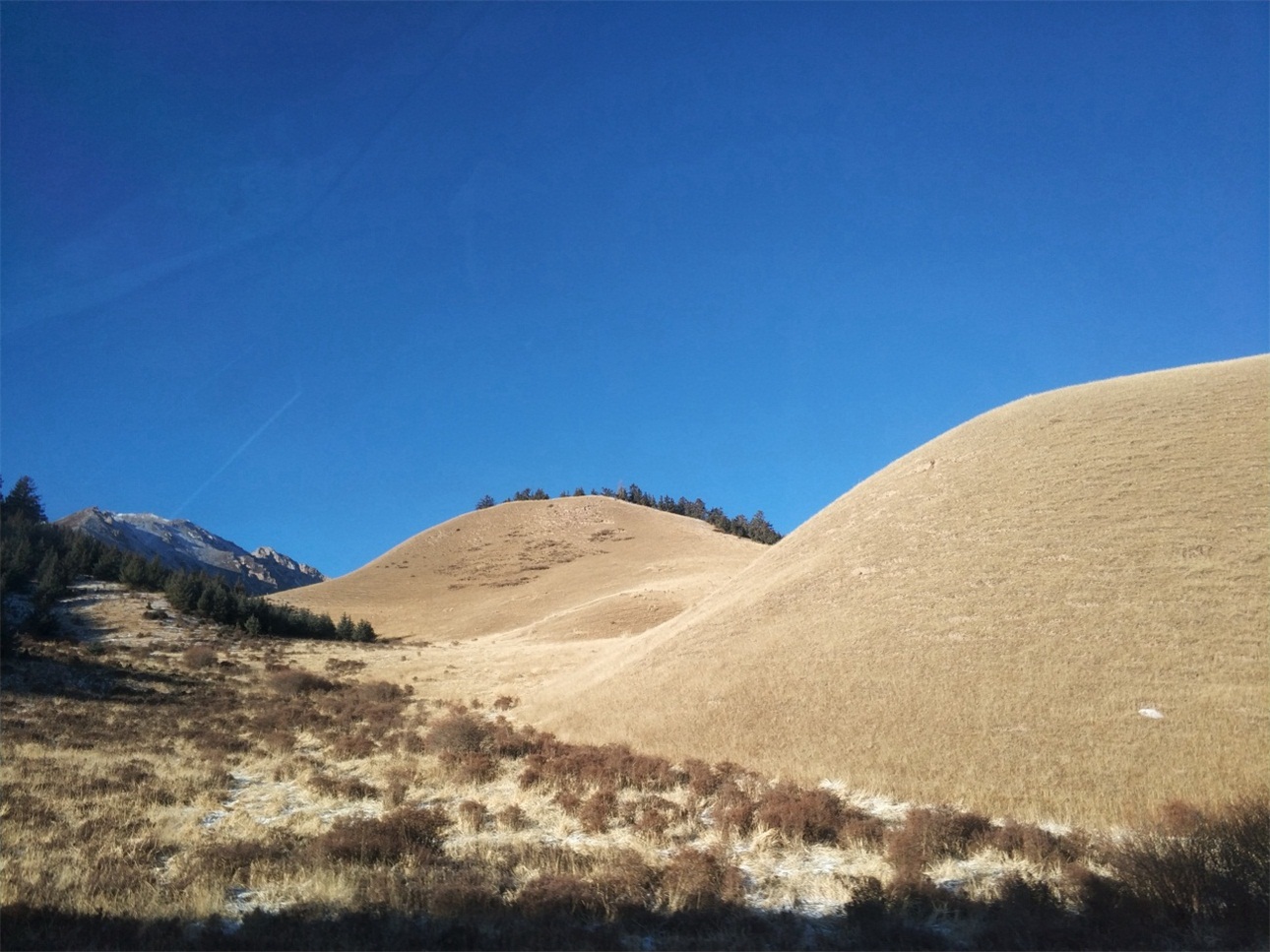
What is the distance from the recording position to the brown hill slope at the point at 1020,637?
1437 centimetres

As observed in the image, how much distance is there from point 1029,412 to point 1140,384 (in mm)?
5441

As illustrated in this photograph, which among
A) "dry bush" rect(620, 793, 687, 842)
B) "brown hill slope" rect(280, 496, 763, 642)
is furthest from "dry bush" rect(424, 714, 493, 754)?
"brown hill slope" rect(280, 496, 763, 642)

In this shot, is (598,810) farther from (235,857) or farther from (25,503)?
(25,503)

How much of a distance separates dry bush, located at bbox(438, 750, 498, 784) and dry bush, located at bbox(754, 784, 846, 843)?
7557 millimetres

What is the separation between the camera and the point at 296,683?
120 feet

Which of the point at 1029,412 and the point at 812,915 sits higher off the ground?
the point at 1029,412

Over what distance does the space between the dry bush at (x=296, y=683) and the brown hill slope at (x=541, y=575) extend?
71.8ft

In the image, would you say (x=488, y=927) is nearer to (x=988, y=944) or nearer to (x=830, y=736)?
(x=988, y=944)

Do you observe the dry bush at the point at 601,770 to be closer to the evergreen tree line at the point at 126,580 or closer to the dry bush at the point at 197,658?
the dry bush at the point at 197,658

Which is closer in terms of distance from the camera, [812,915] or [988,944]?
[988,944]

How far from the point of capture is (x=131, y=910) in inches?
345

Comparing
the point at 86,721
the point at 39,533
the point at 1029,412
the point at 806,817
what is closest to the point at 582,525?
the point at 39,533

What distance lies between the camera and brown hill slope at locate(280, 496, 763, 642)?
64.9 metres

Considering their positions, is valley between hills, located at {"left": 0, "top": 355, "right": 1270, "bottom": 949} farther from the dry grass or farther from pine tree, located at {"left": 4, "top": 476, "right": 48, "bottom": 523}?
pine tree, located at {"left": 4, "top": 476, "right": 48, "bottom": 523}
